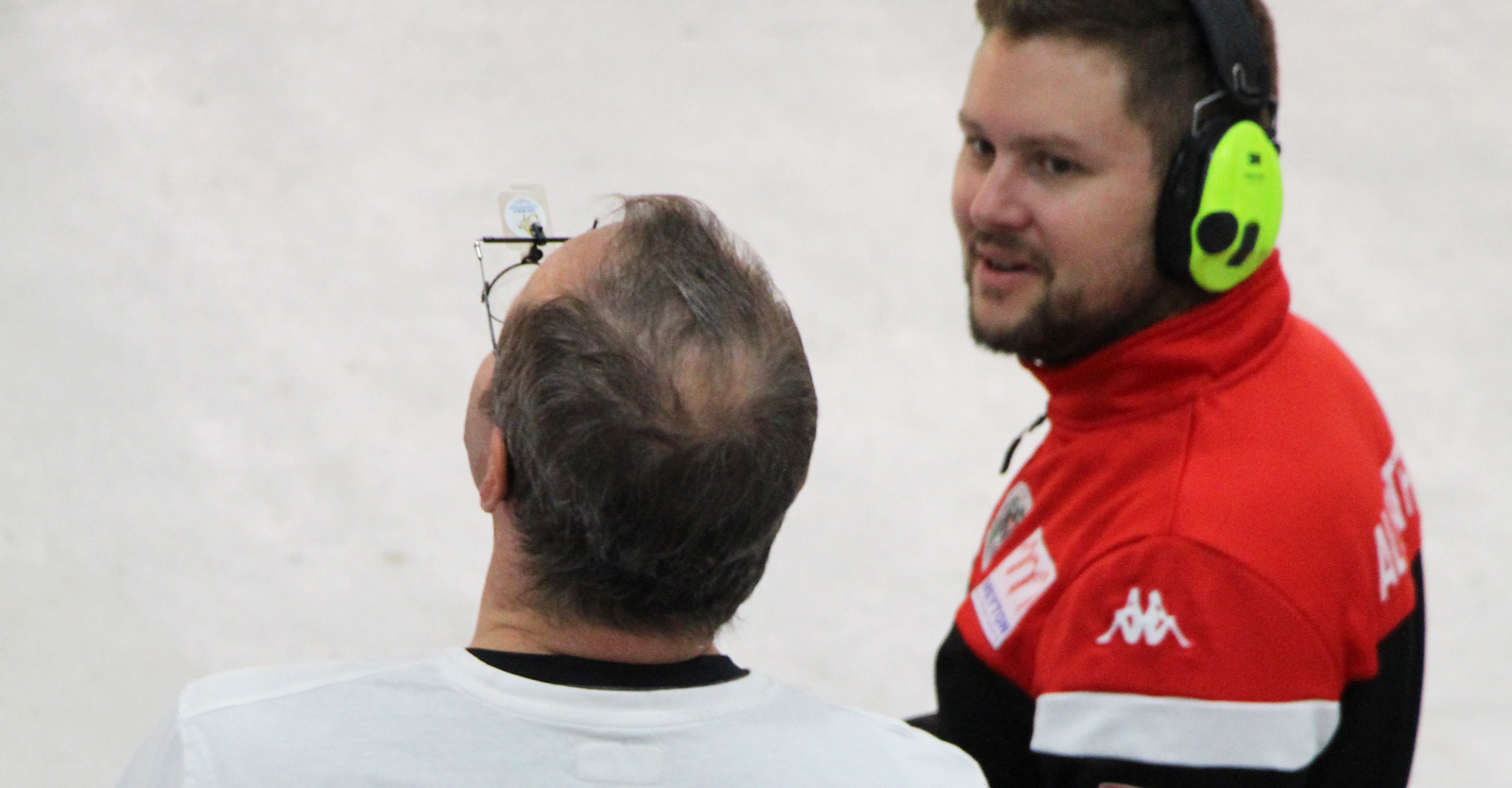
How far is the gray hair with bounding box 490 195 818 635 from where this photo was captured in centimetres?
92

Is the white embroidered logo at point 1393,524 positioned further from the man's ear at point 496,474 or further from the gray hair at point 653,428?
the man's ear at point 496,474

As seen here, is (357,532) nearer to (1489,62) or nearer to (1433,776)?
(1433,776)

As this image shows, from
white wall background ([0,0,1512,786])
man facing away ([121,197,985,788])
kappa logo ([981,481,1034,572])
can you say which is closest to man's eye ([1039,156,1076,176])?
kappa logo ([981,481,1034,572])

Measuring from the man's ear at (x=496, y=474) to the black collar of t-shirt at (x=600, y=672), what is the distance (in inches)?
4.2

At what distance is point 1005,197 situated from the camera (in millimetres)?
1417

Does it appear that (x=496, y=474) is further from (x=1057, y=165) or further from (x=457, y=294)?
(x=457, y=294)

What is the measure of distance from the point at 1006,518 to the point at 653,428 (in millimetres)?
681

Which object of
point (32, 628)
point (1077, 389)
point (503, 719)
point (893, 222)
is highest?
point (893, 222)

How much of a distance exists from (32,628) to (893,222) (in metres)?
1.92

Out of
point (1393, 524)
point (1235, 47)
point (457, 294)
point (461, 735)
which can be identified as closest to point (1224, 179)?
point (1235, 47)

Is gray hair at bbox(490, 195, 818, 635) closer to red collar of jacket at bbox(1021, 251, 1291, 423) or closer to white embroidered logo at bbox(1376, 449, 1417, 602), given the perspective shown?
red collar of jacket at bbox(1021, 251, 1291, 423)

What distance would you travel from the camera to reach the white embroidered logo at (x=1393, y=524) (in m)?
1.34

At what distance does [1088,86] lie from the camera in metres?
1.36

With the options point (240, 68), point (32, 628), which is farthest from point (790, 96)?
point (32, 628)
